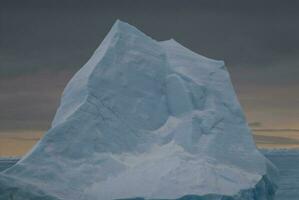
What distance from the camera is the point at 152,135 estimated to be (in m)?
35.9

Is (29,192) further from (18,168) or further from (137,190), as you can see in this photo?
(137,190)

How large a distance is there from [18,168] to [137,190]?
440cm

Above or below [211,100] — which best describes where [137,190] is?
below

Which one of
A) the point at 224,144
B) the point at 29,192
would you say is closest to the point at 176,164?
the point at 224,144

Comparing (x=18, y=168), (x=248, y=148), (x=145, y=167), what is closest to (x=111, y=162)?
(x=145, y=167)

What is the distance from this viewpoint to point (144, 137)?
35750 millimetres

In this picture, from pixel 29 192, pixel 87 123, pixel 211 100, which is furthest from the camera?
pixel 211 100

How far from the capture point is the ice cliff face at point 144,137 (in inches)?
1303

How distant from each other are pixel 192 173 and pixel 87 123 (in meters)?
4.55

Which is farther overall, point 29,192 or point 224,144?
point 224,144

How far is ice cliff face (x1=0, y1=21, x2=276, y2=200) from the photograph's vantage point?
33.1 metres

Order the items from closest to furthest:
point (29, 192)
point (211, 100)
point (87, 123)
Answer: point (29, 192)
point (87, 123)
point (211, 100)

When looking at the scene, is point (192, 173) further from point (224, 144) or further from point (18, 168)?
point (18, 168)

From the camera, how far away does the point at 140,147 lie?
35.4 meters
